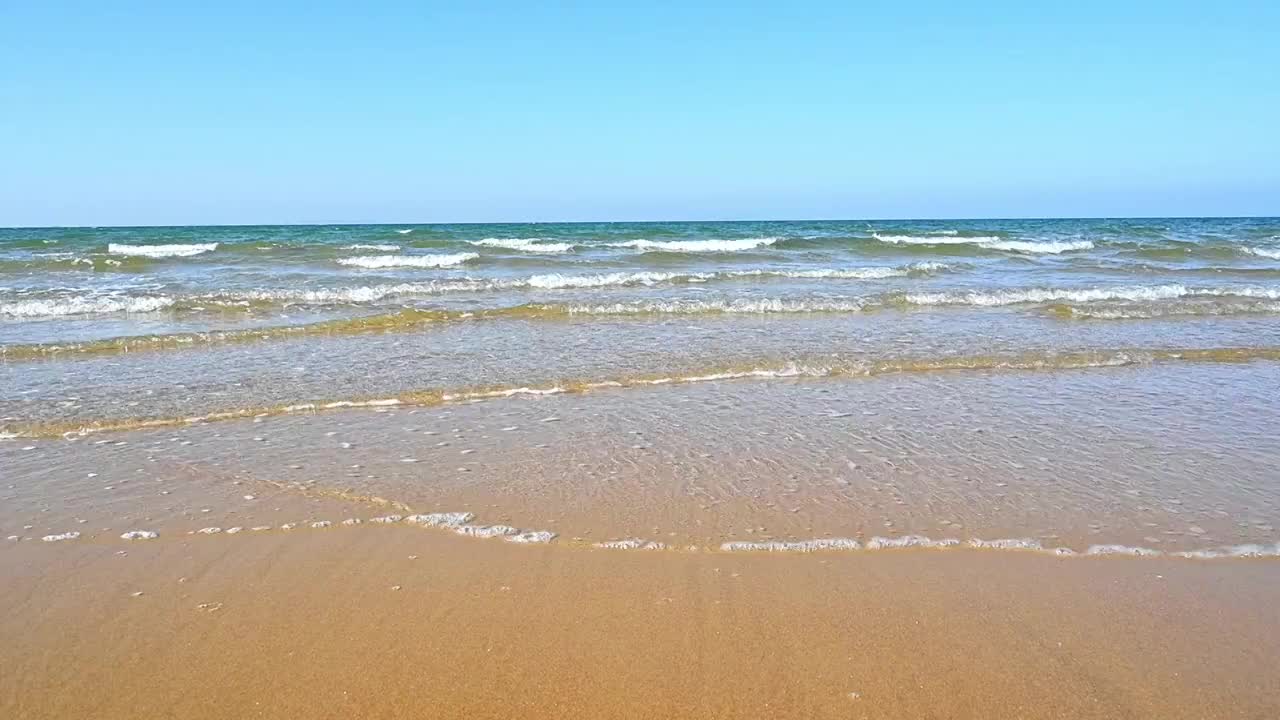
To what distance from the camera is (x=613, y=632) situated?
315 cm

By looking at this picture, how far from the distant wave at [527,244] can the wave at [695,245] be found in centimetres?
225

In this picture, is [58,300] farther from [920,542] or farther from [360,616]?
[920,542]

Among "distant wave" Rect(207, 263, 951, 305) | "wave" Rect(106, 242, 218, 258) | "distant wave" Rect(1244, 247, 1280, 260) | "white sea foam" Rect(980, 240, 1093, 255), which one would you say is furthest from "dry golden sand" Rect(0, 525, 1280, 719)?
"distant wave" Rect(1244, 247, 1280, 260)

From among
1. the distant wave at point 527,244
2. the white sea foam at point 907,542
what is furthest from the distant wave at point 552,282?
the white sea foam at point 907,542

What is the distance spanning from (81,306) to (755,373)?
37.8 feet

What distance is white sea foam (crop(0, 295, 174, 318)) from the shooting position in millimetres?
13211

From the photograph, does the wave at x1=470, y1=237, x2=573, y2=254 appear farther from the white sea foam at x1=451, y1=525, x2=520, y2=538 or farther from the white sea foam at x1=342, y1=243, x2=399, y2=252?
the white sea foam at x1=451, y1=525, x2=520, y2=538

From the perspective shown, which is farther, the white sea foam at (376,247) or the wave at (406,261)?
the white sea foam at (376,247)

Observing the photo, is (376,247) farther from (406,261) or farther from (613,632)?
(613,632)

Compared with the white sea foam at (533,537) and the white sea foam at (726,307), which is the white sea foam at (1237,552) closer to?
the white sea foam at (533,537)

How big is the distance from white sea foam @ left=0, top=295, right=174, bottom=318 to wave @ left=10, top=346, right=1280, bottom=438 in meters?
8.09

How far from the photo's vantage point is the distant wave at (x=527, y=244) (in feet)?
97.9

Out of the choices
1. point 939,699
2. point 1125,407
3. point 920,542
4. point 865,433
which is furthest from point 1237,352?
point 939,699

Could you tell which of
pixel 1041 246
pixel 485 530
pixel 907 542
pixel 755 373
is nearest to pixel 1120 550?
pixel 907 542
